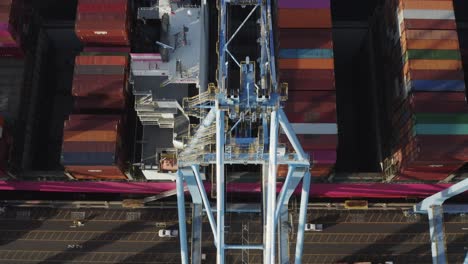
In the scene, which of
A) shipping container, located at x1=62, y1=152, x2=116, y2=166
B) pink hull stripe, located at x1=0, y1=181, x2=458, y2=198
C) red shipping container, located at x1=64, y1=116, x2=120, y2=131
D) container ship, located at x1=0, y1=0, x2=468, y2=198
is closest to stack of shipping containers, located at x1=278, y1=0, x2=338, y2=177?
container ship, located at x1=0, y1=0, x2=468, y2=198

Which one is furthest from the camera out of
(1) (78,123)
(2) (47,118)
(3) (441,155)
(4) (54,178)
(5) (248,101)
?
(2) (47,118)

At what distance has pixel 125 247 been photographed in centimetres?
6184

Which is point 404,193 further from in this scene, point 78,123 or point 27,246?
point 27,246

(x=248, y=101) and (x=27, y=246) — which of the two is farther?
(x=27, y=246)

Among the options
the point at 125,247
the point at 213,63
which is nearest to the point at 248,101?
the point at 213,63

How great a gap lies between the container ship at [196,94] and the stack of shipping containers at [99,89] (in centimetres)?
14

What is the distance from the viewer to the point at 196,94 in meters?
58.2

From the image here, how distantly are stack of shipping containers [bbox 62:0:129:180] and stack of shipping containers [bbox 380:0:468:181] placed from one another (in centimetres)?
3492

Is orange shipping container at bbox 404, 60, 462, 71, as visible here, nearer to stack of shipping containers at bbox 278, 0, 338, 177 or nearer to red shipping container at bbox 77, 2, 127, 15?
stack of shipping containers at bbox 278, 0, 338, 177

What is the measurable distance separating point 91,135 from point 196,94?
13.6m

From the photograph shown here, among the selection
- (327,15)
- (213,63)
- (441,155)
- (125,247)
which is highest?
(327,15)

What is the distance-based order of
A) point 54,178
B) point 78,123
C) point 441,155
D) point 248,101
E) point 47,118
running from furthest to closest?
point 47,118 → point 54,178 → point 78,123 → point 441,155 → point 248,101

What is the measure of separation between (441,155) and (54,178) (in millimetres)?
48143

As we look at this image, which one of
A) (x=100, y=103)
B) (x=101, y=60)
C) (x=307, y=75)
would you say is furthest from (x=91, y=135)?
(x=307, y=75)
